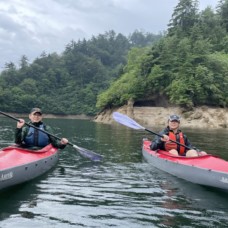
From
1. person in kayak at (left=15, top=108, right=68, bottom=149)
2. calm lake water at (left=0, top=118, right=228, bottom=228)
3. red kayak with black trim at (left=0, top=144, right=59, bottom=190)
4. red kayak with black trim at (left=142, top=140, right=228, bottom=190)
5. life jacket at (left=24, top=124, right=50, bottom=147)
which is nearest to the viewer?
calm lake water at (left=0, top=118, right=228, bottom=228)

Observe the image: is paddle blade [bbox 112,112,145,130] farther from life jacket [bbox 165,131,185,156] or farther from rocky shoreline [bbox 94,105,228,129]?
rocky shoreline [bbox 94,105,228,129]

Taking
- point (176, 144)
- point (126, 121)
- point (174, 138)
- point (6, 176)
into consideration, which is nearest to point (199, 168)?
point (174, 138)

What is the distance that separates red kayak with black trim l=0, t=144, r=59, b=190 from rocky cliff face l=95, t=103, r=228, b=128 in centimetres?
3397

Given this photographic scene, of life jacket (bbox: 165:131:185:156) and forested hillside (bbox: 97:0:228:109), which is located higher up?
forested hillside (bbox: 97:0:228:109)

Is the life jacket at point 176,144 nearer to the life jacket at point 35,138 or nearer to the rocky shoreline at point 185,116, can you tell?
the life jacket at point 35,138

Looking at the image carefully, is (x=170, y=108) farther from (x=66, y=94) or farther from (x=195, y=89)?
(x=66, y=94)

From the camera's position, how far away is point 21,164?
336 inches

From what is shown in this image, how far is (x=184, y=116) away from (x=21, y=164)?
128 feet

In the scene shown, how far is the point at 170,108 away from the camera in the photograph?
48875 millimetres

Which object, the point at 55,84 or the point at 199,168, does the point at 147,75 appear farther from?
the point at 55,84

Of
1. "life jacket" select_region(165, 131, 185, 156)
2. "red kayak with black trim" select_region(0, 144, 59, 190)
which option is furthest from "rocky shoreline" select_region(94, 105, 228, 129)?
"red kayak with black trim" select_region(0, 144, 59, 190)

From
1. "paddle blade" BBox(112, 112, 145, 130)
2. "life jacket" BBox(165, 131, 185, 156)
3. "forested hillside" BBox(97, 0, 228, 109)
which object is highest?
"forested hillside" BBox(97, 0, 228, 109)

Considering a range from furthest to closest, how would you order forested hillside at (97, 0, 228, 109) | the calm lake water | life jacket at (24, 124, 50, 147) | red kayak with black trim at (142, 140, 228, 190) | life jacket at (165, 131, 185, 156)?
1. forested hillside at (97, 0, 228, 109)
2. life jacket at (165, 131, 185, 156)
3. life jacket at (24, 124, 50, 147)
4. red kayak with black trim at (142, 140, 228, 190)
5. the calm lake water

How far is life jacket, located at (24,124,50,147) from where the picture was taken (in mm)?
10977
